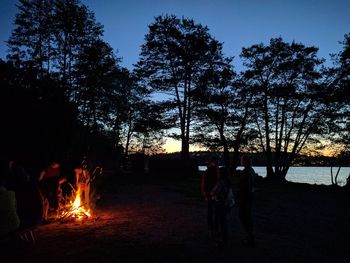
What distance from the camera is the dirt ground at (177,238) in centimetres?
652

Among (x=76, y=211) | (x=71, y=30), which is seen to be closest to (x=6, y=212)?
(x=76, y=211)

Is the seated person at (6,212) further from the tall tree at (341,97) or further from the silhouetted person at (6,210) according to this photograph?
the tall tree at (341,97)

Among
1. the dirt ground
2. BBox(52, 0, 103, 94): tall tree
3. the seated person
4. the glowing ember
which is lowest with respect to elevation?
the dirt ground

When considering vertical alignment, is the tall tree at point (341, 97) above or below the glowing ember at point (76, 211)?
above

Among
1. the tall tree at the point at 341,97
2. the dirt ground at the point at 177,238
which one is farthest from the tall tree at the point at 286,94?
the dirt ground at the point at 177,238

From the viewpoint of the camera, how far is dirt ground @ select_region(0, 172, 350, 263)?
6520mm

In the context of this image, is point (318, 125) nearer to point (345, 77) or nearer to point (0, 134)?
point (345, 77)

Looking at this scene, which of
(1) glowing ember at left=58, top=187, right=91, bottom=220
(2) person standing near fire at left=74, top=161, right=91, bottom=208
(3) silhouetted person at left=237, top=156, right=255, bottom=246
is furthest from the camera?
(2) person standing near fire at left=74, top=161, right=91, bottom=208

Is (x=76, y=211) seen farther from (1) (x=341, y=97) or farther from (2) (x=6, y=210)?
(1) (x=341, y=97)

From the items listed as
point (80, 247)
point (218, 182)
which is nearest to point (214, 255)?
point (218, 182)

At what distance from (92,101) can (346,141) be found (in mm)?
20423

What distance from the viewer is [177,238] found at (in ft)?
26.3

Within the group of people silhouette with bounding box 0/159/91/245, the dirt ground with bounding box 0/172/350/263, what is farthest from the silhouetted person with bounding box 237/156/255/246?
the group of people silhouette with bounding box 0/159/91/245

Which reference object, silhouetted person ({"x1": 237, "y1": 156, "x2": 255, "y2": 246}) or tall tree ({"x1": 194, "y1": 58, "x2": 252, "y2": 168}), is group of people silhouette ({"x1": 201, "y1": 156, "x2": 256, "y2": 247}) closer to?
silhouetted person ({"x1": 237, "y1": 156, "x2": 255, "y2": 246})
